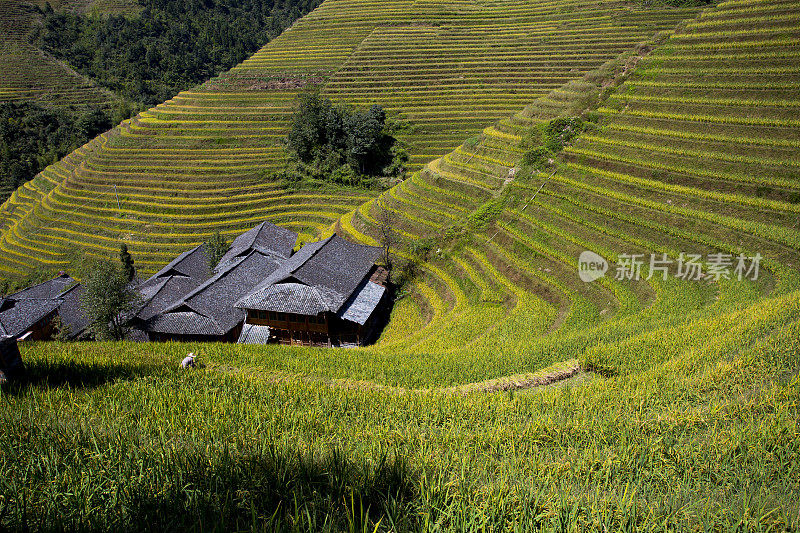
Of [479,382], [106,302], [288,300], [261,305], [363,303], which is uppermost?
[479,382]

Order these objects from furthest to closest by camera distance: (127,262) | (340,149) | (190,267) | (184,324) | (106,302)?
1. (340,149)
2. (127,262)
3. (190,267)
4. (184,324)
5. (106,302)

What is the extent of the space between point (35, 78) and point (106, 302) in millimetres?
78517

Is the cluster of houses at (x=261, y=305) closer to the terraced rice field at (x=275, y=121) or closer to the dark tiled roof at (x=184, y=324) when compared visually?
the dark tiled roof at (x=184, y=324)

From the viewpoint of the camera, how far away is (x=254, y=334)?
2205cm

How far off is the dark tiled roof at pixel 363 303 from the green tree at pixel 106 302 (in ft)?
33.3

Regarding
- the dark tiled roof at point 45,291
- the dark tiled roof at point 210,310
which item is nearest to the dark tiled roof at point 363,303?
the dark tiled roof at point 210,310

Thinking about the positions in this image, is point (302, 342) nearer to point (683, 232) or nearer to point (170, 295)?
point (170, 295)

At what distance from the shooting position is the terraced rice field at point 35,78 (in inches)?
2744

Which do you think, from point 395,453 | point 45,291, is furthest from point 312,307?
point 45,291

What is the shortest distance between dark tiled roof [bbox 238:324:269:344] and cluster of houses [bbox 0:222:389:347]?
0.05 m

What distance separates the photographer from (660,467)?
4.72m

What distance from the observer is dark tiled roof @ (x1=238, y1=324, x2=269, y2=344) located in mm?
21688

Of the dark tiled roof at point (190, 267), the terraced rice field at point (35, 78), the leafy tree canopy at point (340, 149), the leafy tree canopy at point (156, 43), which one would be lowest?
the dark tiled roof at point (190, 267)

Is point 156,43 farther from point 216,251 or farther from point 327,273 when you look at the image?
point 327,273
